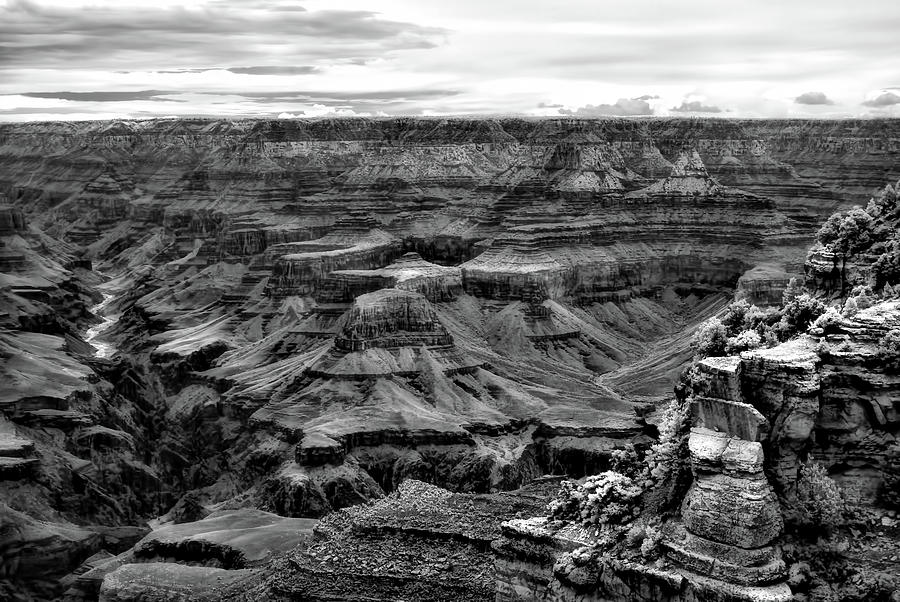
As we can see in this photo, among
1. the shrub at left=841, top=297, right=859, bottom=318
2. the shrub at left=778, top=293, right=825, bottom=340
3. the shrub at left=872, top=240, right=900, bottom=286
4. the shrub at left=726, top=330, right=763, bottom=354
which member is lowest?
the shrub at left=726, top=330, right=763, bottom=354

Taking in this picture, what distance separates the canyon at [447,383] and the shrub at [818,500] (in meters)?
0.40

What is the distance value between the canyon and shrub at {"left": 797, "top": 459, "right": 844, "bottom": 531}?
0.40 m

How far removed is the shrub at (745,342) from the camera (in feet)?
121

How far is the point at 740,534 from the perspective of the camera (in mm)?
30297

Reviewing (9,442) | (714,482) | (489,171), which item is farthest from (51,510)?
(489,171)

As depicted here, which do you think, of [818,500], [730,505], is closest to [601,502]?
[730,505]

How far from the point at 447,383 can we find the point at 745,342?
6485 centimetres

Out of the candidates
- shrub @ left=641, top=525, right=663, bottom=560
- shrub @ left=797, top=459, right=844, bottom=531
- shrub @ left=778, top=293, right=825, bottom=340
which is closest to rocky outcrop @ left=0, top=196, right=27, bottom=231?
shrub @ left=778, top=293, right=825, bottom=340

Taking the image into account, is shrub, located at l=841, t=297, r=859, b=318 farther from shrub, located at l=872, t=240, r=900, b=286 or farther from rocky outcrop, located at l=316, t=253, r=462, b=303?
rocky outcrop, located at l=316, t=253, r=462, b=303

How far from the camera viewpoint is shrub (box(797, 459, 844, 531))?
3145cm

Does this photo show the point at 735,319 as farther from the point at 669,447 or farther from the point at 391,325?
the point at 391,325

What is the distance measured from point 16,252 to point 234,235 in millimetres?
27535

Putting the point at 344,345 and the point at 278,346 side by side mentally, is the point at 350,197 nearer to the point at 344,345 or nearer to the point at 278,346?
the point at 278,346

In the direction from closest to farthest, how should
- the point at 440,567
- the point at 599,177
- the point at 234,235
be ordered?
the point at 440,567 → the point at 599,177 → the point at 234,235
